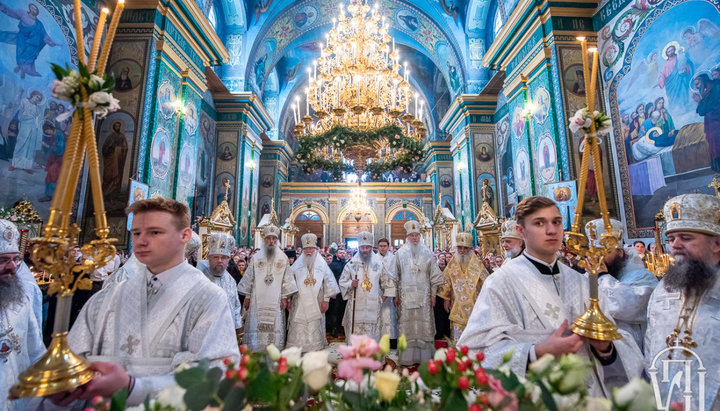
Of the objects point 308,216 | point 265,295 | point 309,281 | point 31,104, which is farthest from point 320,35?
point 265,295

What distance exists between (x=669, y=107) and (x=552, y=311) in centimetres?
697

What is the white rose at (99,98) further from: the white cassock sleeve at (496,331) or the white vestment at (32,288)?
the white vestment at (32,288)

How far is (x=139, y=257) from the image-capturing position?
1688 mm

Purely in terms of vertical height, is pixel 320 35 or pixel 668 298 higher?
pixel 320 35

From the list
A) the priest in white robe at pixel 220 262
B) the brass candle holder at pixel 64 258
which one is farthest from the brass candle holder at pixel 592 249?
the priest in white robe at pixel 220 262

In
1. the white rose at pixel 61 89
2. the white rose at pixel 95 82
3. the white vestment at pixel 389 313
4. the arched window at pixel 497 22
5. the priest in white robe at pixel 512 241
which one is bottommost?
the white vestment at pixel 389 313

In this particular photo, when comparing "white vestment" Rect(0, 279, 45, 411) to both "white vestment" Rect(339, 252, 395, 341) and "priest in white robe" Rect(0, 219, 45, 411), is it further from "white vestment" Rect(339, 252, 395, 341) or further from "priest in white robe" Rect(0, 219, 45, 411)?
"white vestment" Rect(339, 252, 395, 341)

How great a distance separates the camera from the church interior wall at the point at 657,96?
230 inches

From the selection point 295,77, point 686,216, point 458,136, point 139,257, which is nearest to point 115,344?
point 139,257

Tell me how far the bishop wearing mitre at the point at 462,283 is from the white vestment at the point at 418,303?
0.22 m

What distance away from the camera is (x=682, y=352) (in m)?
2.03

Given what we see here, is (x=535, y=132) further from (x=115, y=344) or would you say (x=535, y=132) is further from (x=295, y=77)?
(x=295, y=77)

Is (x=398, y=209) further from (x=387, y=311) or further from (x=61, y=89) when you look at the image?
(x=61, y=89)

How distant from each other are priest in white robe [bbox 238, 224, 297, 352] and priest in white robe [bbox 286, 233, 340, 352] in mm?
188
